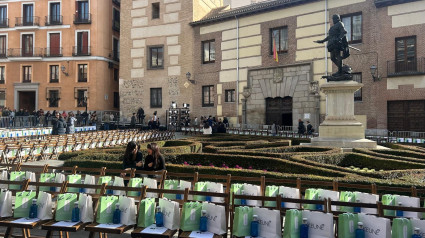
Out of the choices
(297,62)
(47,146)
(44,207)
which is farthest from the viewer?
(297,62)

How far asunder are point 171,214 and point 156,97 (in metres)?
27.2

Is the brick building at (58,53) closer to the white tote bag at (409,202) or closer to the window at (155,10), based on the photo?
the window at (155,10)

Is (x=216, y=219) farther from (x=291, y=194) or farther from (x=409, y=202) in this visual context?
(x=409, y=202)

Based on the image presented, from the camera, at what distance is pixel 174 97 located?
3005cm

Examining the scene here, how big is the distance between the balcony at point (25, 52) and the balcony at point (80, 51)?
3.65 m

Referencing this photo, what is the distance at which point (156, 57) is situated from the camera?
31219mm

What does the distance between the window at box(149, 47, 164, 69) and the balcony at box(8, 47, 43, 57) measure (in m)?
12.7

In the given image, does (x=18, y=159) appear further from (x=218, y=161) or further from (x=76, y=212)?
(x=76, y=212)

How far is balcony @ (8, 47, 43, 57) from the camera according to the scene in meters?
35.3

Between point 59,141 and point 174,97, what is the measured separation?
16.6 m

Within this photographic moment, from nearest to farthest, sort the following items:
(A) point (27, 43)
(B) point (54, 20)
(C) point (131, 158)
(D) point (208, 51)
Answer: (C) point (131, 158) → (D) point (208, 51) → (B) point (54, 20) → (A) point (27, 43)

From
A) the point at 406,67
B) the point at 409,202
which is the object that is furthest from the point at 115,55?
the point at 409,202

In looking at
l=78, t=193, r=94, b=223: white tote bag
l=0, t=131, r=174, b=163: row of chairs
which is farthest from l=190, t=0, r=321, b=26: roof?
l=78, t=193, r=94, b=223: white tote bag

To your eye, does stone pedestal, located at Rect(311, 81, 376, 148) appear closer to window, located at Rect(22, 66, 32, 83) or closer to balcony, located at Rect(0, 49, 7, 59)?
window, located at Rect(22, 66, 32, 83)
